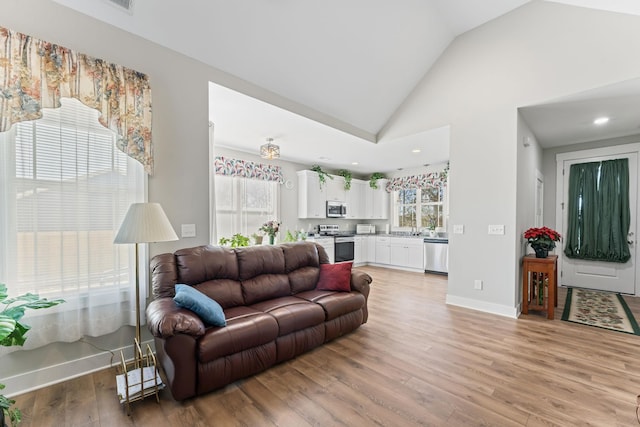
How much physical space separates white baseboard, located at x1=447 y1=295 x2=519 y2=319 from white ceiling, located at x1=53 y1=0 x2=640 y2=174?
99.6 inches

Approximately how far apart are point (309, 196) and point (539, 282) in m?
4.34

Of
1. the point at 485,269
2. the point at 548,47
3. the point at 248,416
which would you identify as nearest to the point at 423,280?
the point at 485,269

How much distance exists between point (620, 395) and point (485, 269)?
1.77 meters

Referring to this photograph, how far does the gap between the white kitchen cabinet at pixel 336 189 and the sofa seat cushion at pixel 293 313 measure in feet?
13.9

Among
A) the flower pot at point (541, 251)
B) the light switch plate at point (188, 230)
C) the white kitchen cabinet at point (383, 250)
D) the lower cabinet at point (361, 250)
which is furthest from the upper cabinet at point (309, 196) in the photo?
the flower pot at point (541, 251)

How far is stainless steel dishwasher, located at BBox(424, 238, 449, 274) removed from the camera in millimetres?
5801

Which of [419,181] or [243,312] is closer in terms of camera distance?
[243,312]

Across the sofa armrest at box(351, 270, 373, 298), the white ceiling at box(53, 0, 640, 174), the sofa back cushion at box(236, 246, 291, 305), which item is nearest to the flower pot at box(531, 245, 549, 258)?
the white ceiling at box(53, 0, 640, 174)

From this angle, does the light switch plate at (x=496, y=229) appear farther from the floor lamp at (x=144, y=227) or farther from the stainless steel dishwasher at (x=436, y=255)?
the floor lamp at (x=144, y=227)

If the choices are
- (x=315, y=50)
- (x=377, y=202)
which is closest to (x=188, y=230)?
(x=315, y=50)

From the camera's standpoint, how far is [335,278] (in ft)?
10.3

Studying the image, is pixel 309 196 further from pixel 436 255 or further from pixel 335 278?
pixel 335 278

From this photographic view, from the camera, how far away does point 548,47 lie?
3174 millimetres

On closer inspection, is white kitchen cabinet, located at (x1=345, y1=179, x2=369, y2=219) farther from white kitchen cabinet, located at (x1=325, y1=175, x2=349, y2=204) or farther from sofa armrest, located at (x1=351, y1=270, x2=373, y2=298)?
sofa armrest, located at (x1=351, y1=270, x2=373, y2=298)
